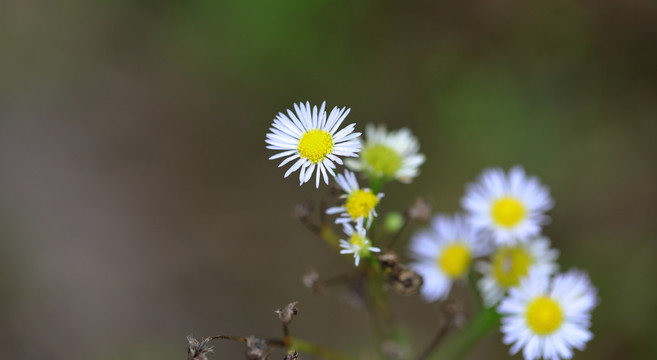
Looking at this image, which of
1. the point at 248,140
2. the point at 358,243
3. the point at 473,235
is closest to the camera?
the point at 358,243

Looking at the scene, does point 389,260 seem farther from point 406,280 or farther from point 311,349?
point 311,349

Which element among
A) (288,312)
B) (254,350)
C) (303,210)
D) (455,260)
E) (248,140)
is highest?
(248,140)

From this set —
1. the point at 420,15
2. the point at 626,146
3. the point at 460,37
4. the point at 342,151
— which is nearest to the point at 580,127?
the point at 626,146

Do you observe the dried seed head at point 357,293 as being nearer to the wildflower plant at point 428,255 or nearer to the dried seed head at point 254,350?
the wildflower plant at point 428,255

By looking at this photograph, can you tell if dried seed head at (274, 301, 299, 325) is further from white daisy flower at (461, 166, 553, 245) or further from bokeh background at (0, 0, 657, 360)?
bokeh background at (0, 0, 657, 360)

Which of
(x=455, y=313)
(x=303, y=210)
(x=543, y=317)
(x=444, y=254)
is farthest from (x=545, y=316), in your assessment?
(x=303, y=210)

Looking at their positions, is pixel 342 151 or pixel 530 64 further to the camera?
pixel 530 64

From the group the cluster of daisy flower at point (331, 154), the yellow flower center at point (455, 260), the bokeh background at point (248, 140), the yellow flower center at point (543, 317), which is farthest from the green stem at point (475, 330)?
the bokeh background at point (248, 140)

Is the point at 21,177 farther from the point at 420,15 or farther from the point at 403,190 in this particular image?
the point at 420,15
